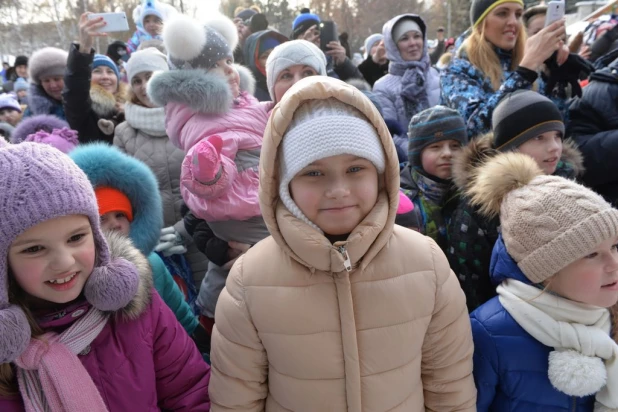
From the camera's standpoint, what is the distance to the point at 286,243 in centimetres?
129

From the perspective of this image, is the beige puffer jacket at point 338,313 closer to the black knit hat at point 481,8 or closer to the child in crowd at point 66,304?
the child in crowd at point 66,304

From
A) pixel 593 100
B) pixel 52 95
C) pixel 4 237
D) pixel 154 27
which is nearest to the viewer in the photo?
pixel 4 237

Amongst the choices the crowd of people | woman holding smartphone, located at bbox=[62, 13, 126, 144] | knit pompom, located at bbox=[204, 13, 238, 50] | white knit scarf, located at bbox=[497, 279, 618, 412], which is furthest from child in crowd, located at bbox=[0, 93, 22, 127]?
white knit scarf, located at bbox=[497, 279, 618, 412]

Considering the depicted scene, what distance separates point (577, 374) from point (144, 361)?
1364 millimetres

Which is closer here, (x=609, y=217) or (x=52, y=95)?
(x=609, y=217)

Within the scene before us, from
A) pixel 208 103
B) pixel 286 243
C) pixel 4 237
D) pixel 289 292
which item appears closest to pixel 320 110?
pixel 286 243

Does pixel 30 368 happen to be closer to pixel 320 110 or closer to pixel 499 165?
pixel 320 110

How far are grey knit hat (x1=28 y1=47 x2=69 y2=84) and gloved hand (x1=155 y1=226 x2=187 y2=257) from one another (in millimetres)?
2010

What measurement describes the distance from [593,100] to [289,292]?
6.83ft

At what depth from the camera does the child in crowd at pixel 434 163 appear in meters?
2.09

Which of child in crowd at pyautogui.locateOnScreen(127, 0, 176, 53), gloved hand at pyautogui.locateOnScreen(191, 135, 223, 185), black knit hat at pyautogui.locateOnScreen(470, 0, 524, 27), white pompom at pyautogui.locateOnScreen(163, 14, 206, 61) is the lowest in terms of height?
gloved hand at pyautogui.locateOnScreen(191, 135, 223, 185)

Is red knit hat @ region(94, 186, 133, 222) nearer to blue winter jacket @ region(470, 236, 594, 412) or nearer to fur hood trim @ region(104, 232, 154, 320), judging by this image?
fur hood trim @ region(104, 232, 154, 320)

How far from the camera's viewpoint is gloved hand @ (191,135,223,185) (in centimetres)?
184

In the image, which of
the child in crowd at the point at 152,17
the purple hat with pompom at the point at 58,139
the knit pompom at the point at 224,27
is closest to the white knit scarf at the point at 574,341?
the knit pompom at the point at 224,27
